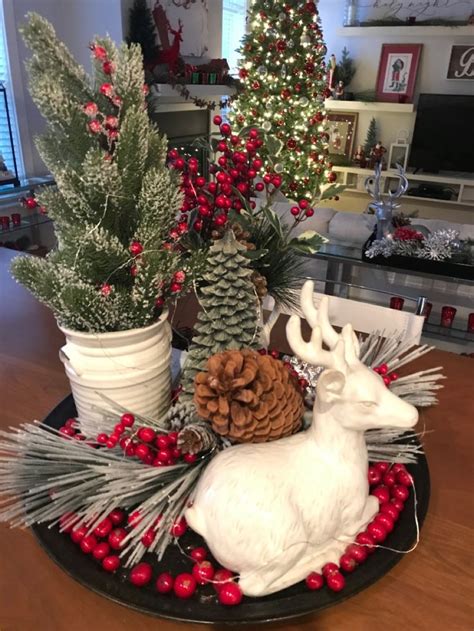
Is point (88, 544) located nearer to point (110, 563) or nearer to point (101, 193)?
point (110, 563)

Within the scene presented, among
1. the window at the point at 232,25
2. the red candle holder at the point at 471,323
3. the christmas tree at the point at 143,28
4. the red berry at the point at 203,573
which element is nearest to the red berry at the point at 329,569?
the red berry at the point at 203,573

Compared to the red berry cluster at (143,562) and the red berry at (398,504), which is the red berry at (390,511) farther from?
the red berry cluster at (143,562)

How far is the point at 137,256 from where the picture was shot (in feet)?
1.82

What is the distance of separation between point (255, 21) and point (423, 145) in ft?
6.66

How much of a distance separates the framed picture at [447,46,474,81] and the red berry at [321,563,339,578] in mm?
4660

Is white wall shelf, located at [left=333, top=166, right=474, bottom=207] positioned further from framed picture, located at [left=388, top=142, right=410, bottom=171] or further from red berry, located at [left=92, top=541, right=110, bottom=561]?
red berry, located at [left=92, top=541, right=110, bottom=561]

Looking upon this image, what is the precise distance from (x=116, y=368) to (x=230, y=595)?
0.91ft

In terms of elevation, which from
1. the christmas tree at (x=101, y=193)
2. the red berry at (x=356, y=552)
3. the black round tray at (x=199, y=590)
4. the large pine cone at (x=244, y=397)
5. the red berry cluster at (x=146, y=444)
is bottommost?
the black round tray at (x=199, y=590)

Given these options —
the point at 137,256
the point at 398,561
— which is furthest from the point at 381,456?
the point at 137,256

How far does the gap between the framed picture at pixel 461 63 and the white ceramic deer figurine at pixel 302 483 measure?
4.53 m

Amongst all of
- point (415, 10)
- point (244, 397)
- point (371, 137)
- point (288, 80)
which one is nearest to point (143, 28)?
point (288, 80)

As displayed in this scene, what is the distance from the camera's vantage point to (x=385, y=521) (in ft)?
1.80

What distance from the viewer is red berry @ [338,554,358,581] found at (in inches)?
19.8

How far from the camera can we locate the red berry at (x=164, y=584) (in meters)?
0.48
